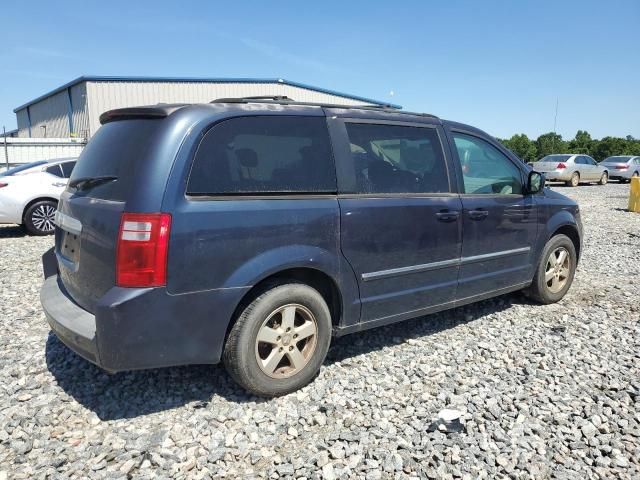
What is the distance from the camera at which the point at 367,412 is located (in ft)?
9.74

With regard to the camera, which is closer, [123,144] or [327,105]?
[123,144]

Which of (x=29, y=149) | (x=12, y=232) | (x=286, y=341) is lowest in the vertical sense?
(x=12, y=232)

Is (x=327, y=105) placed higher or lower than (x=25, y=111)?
lower

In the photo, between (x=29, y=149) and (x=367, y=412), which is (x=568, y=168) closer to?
(x=367, y=412)

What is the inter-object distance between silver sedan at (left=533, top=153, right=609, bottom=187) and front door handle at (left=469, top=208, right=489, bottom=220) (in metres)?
18.9

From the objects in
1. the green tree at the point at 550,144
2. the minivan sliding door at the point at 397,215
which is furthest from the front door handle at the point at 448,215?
the green tree at the point at 550,144

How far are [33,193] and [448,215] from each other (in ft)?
26.8

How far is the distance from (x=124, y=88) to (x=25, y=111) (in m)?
22.5

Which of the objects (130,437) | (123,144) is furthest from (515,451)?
(123,144)

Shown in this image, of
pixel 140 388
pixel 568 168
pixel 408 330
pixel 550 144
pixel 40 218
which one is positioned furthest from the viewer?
pixel 550 144

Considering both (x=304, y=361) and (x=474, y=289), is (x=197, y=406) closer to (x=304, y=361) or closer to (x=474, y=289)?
(x=304, y=361)

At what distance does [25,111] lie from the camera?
43.1 m

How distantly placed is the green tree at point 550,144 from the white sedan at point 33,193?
131 feet

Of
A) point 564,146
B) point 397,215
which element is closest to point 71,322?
point 397,215
